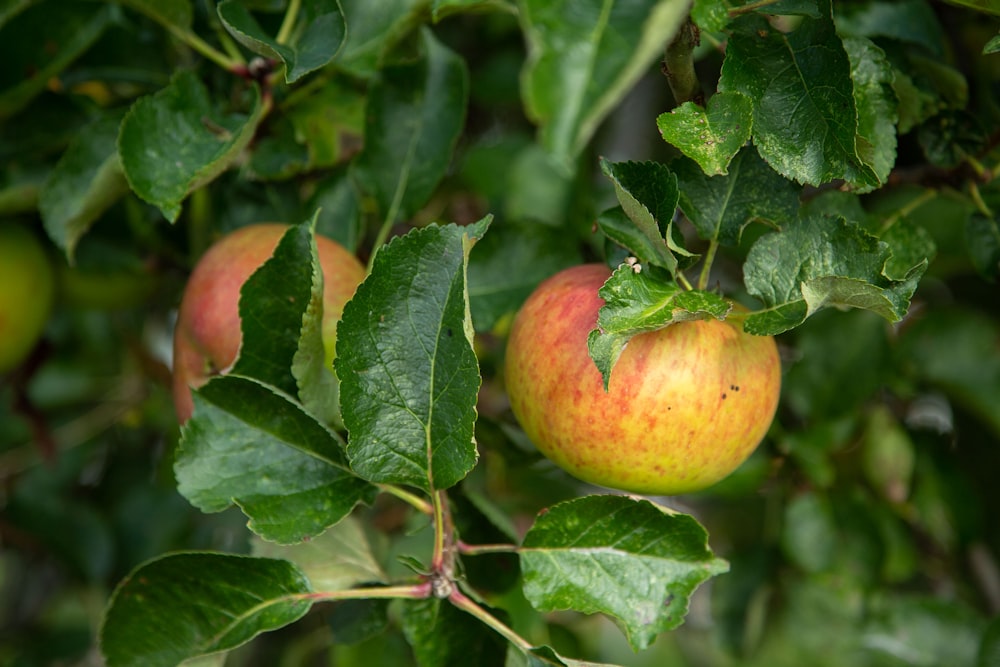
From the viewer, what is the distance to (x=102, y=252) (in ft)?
3.45

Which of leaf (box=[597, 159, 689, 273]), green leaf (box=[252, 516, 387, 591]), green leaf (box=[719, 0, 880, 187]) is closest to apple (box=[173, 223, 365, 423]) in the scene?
green leaf (box=[252, 516, 387, 591])

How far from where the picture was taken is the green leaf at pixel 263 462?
690 millimetres

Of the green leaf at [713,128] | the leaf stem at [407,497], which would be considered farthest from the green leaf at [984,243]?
the leaf stem at [407,497]

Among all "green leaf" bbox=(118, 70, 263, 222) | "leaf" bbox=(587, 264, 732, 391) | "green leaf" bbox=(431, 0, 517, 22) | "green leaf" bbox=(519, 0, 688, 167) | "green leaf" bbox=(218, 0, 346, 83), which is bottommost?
"green leaf" bbox=(118, 70, 263, 222)

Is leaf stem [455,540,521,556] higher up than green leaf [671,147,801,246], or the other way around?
green leaf [671,147,801,246]

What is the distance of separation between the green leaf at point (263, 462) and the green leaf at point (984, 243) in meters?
0.56

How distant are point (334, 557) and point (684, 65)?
19.6 inches

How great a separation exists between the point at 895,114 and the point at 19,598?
169 cm

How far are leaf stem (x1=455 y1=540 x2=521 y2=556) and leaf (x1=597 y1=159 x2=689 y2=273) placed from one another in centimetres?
25

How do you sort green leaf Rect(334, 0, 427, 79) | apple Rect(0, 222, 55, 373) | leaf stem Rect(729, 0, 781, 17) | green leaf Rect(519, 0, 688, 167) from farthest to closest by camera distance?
apple Rect(0, 222, 55, 373) < green leaf Rect(334, 0, 427, 79) < leaf stem Rect(729, 0, 781, 17) < green leaf Rect(519, 0, 688, 167)

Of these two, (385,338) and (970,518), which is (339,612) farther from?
(970,518)

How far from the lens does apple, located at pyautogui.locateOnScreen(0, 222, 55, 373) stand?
3.31 feet

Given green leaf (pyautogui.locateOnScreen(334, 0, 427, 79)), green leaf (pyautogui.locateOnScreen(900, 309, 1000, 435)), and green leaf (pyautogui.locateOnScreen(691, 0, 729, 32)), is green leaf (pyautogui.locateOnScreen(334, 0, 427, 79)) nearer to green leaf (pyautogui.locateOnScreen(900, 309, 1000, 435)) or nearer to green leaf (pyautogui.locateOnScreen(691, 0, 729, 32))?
green leaf (pyautogui.locateOnScreen(691, 0, 729, 32))

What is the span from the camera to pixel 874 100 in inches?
26.0
